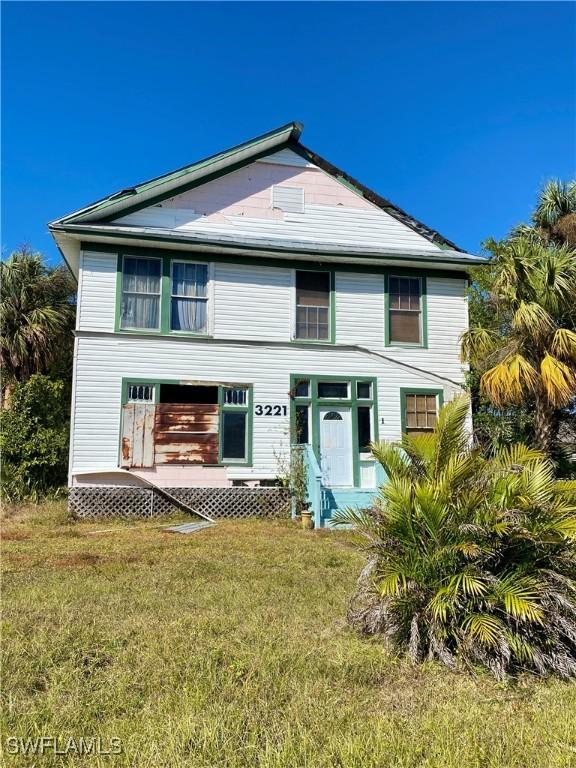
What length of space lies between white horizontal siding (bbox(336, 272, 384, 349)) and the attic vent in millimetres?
2068

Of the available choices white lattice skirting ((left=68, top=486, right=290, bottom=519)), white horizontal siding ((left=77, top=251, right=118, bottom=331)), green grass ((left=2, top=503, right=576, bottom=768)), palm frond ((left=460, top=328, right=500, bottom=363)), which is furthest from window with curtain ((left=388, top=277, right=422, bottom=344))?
green grass ((left=2, top=503, right=576, bottom=768))

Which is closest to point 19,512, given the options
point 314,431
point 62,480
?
point 62,480

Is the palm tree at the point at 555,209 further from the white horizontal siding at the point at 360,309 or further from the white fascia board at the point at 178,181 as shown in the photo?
the white fascia board at the point at 178,181

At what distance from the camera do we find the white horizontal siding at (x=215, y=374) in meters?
12.8

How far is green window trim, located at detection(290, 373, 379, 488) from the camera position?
14.0 metres

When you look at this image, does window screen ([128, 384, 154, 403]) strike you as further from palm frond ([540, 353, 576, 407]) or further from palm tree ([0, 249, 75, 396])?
palm frond ([540, 353, 576, 407])

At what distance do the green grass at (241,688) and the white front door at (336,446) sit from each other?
7438mm

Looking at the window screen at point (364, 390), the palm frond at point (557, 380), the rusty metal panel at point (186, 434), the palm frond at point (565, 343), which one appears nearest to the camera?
the palm frond at point (557, 380)

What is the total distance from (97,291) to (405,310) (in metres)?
7.54

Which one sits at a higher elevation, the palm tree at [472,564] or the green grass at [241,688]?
the palm tree at [472,564]

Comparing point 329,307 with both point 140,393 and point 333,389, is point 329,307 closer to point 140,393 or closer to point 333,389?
point 333,389

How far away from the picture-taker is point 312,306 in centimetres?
1459

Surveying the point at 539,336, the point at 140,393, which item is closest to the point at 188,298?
the point at 140,393

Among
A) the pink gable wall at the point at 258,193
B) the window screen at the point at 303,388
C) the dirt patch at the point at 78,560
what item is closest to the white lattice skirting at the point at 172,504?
the window screen at the point at 303,388
